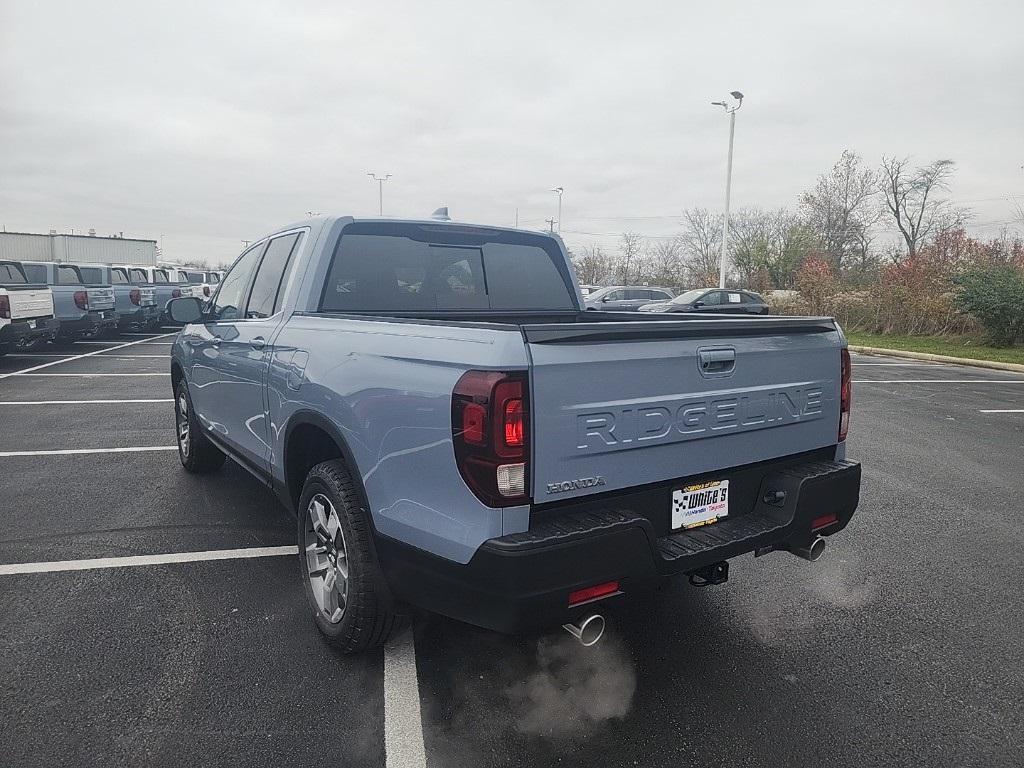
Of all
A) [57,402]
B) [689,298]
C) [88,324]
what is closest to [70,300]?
[88,324]

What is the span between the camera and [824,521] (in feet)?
10.3

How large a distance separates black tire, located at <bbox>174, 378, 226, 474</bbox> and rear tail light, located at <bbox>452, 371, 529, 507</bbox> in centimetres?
373

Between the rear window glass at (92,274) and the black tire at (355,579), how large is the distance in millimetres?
20051

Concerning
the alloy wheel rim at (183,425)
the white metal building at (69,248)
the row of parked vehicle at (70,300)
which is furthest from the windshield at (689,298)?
the white metal building at (69,248)

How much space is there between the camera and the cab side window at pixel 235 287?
4.72 m

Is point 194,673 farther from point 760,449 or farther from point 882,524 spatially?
point 882,524

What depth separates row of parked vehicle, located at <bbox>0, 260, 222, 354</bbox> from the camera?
11570mm

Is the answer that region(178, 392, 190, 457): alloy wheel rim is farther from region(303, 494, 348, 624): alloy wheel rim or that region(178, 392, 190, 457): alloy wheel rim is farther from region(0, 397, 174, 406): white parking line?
region(0, 397, 174, 406): white parking line

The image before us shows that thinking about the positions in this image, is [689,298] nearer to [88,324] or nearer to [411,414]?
[88,324]

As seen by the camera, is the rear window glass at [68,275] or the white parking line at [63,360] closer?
the white parking line at [63,360]

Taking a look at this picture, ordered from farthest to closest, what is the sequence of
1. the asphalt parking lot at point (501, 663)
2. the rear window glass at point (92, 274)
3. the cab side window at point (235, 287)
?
1. the rear window glass at point (92, 274)
2. the cab side window at point (235, 287)
3. the asphalt parking lot at point (501, 663)

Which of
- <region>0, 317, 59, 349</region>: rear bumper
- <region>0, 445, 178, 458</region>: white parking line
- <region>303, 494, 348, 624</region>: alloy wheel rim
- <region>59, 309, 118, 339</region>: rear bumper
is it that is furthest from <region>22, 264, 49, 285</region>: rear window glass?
<region>303, 494, 348, 624</region>: alloy wheel rim

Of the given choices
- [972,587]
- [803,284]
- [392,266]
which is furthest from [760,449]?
[803,284]

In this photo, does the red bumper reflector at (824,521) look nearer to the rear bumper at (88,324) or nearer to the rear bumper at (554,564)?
the rear bumper at (554,564)
